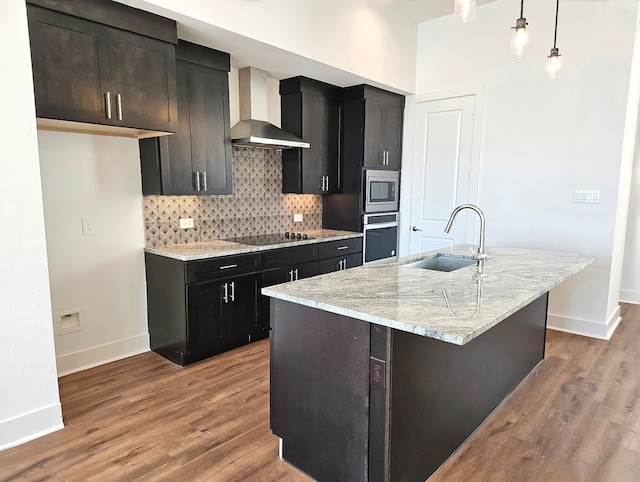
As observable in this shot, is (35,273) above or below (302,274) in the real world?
above

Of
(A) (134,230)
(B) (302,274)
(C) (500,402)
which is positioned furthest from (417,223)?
(A) (134,230)

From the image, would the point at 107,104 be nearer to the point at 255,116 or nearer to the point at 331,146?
the point at 255,116

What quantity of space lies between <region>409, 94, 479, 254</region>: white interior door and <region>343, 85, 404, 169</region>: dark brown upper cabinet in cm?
32

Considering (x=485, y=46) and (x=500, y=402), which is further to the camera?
(x=485, y=46)

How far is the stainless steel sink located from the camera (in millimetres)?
2875

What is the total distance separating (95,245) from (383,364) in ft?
8.17

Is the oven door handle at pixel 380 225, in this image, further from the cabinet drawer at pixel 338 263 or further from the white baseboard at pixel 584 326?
the white baseboard at pixel 584 326

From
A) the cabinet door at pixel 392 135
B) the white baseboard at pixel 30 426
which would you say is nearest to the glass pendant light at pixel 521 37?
the cabinet door at pixel 392 135

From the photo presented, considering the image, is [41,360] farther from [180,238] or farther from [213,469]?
[180,238]

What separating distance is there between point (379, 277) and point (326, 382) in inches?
25.6

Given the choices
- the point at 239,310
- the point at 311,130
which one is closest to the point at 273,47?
the point at 311,130

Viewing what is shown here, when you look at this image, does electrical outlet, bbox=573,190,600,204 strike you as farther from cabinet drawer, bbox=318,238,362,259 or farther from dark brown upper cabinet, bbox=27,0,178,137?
dark brown upper cabinet, bbox=27,0,178,137

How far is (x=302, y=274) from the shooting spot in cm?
392

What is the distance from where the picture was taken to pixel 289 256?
148 inches
